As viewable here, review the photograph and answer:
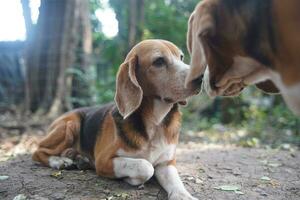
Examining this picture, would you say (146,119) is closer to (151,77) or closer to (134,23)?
(151,77)

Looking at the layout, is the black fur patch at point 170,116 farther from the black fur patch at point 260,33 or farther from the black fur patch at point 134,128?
the black fur patch at point 260,33

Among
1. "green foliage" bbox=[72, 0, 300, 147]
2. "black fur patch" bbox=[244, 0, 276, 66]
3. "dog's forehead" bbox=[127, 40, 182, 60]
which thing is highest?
"black fur patch" bbox=[244, 0, 276, 66]

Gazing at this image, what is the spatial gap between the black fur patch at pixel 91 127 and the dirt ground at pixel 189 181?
30cm

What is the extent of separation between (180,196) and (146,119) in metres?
0.80

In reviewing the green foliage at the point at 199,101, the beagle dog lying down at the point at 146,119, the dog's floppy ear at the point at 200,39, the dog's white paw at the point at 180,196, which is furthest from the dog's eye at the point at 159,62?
the green foliage at the point at 199,101

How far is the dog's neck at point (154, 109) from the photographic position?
4.25 m

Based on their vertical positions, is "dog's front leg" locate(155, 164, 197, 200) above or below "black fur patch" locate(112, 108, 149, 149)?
below

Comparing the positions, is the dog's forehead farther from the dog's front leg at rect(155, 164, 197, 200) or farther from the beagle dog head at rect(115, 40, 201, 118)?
the dog's front leg at rect(155, 164, 197, 200)

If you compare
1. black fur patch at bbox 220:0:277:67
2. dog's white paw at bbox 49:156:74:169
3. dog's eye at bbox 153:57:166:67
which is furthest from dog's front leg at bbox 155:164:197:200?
black fur patch at bbox 220:0:277:67

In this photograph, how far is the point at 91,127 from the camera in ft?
16.0

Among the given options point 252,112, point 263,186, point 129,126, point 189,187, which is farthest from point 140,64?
point 252,112

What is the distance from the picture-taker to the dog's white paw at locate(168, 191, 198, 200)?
3.83 metres

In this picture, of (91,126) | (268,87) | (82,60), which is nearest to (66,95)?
(82,60)

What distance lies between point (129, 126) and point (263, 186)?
4.77 ft
